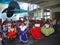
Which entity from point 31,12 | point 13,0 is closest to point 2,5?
point 13,0

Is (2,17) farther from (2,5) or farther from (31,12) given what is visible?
(31,12)

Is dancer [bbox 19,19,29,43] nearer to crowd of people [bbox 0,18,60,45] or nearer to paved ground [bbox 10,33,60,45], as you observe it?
crowd of people [bbox 0,18,60,45]

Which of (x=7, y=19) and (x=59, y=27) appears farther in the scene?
(x=59, y=27)

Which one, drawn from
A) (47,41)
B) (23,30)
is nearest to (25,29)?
(23,30)

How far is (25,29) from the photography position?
2.39 meters

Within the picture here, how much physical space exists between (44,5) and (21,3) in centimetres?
50

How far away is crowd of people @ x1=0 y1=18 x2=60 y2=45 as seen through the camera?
231 cm

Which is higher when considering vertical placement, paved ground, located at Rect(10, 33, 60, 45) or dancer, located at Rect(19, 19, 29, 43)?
dancer, located at Rect(19, 19, 29, 43)

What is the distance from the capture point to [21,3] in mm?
1947

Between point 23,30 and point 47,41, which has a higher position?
point 23,30

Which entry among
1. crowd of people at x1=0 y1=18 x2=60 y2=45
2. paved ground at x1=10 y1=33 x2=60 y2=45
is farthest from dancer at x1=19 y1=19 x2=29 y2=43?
paved ground at x1=10 y1=33 x2=60 y2=45

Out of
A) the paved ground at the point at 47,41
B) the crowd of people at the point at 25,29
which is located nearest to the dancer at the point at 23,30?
the crowd of people at the point at 25,29

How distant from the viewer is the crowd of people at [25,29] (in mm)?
2307

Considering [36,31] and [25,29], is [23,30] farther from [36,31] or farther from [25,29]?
[36,31]
